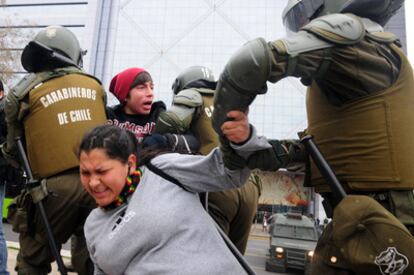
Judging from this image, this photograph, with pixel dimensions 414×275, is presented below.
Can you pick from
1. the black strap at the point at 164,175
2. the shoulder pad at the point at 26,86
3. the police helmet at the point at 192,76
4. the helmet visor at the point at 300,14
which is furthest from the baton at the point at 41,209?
the helmet visor at the point at 300,14

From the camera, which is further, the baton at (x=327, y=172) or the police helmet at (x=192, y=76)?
the police helmet at (x=192, y=76)

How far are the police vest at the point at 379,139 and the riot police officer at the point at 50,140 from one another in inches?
56.1

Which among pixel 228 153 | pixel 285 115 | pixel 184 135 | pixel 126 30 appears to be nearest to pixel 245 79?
pixel 228 153

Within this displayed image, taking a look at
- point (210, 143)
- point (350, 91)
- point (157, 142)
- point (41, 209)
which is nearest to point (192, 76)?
point (210, 143)

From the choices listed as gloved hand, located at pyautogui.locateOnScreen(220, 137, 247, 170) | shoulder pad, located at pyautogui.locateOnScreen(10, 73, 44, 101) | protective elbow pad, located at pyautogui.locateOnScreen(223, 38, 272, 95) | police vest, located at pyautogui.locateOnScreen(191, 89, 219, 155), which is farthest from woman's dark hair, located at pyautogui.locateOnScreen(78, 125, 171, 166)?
shoulder pad, located at pyautogui.locateOnScreen(10, 73, 44, 101)

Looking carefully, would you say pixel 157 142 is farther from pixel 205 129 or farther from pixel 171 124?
pixel 205 129

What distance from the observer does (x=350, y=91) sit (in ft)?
4.50

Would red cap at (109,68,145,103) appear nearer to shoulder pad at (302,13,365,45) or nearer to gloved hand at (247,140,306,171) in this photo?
gloved hand at (247,140,306,171)

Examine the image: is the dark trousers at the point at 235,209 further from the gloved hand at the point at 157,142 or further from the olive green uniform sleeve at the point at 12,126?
the olive green uniform sleeve at the point at 12,126

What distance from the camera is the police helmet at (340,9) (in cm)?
145

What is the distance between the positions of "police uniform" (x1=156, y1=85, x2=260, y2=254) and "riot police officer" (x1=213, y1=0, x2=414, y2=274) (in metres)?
0.65

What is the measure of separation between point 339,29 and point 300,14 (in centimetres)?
53

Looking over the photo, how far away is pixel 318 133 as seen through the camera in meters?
1.59

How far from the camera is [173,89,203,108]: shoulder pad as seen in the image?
2.21 m
